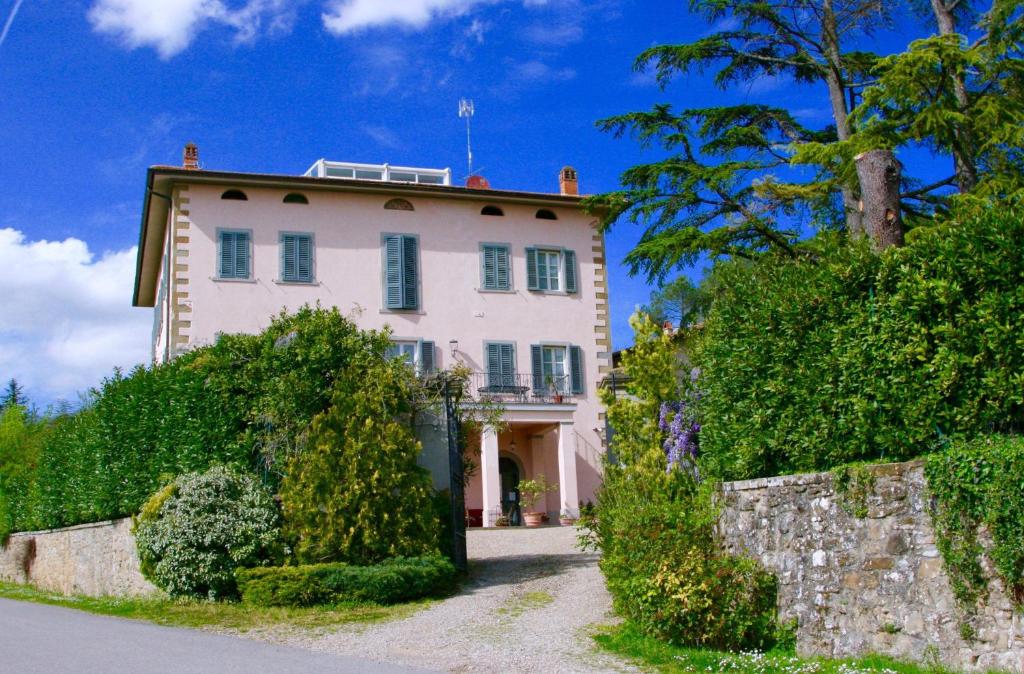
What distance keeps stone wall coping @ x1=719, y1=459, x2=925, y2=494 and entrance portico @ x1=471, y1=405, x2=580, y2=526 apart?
1451 centimetres

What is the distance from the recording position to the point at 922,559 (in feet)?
26.1

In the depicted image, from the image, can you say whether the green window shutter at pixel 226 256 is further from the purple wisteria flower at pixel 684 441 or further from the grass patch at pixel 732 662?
the grass patch at pixel 732 662

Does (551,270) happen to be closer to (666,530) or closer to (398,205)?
(398,205)

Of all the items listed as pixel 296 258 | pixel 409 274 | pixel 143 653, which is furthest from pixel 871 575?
pixel 296 258

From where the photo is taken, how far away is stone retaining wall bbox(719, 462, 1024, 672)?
24.4ft

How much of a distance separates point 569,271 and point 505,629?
707 inches

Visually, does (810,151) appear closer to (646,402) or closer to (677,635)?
(646,402)

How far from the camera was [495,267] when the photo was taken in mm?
27172

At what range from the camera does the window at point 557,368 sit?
26891 millimetres

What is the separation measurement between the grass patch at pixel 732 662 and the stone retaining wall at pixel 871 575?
16 centimetres

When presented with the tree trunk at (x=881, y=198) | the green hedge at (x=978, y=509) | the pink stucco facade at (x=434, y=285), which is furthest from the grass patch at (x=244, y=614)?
the pink stucco facade at (x=434, y=285)

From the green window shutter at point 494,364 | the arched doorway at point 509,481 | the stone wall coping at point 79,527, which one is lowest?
the stone wall coping at point 79,527

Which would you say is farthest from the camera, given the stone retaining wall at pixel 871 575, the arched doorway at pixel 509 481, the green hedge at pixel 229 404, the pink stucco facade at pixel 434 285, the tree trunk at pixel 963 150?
the arched doorway at pixel 509 481

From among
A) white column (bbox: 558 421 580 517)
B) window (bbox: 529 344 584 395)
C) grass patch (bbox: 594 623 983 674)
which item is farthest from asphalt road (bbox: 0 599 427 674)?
window (bbox: 529 344 584 395)
